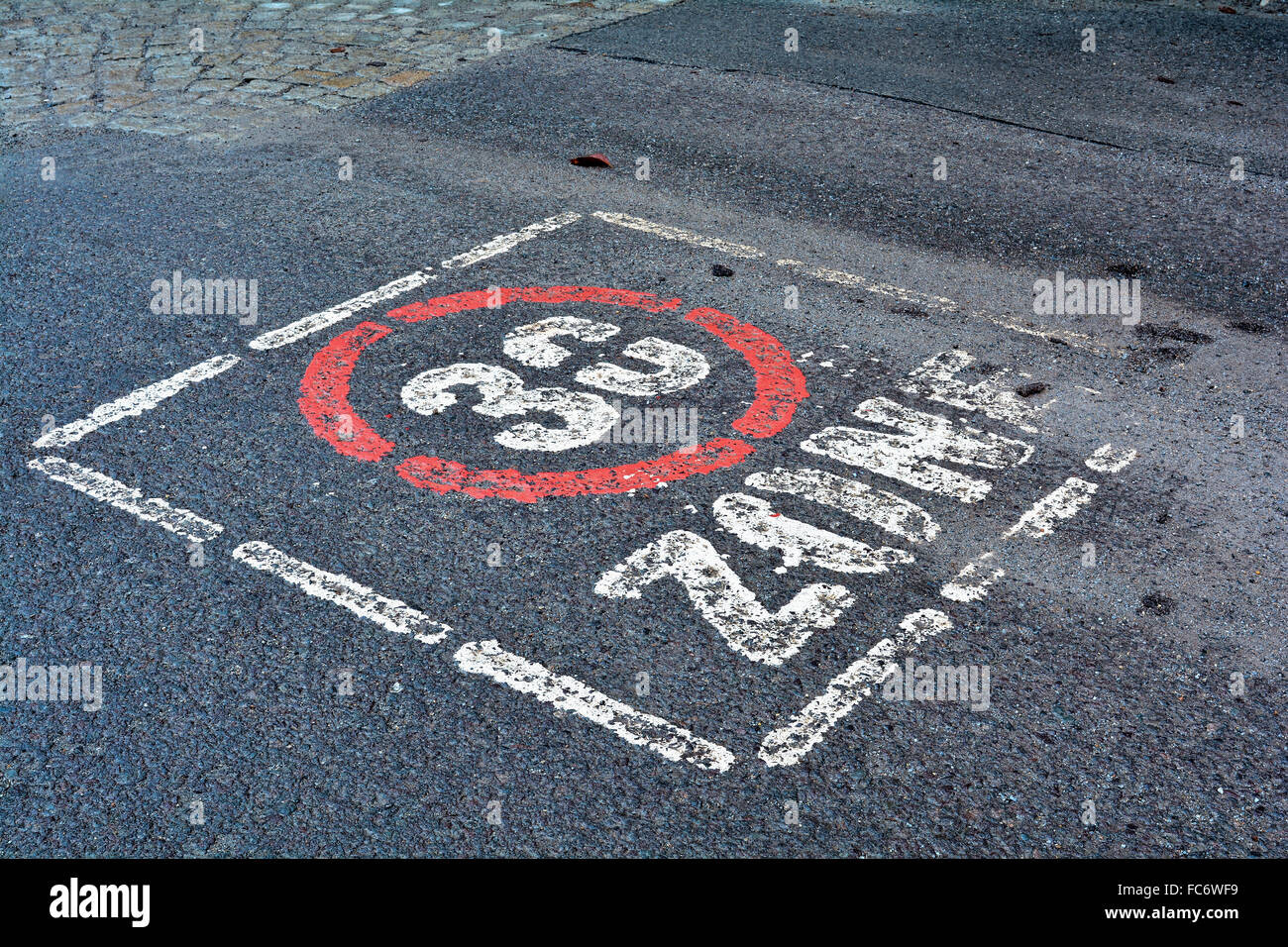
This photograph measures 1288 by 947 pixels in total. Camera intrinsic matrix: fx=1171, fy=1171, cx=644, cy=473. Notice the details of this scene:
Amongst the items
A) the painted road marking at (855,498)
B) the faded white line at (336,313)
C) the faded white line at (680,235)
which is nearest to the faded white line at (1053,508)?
the painted road marking at (855,498)

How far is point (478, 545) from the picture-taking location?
405cm

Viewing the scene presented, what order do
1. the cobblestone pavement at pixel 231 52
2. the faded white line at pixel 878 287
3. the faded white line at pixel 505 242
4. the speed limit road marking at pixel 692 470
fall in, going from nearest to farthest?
the speed limit road marking at pixel 692 470 < the faded white line at pixel 878 287 < the faded white line at pixel 505 242 < the cobblestone pavement at pixel 231 52

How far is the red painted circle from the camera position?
173 inches

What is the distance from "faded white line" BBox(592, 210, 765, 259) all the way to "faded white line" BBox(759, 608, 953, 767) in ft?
10.0

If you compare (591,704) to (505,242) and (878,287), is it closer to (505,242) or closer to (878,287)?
(878,287)

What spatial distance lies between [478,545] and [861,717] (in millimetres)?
1453

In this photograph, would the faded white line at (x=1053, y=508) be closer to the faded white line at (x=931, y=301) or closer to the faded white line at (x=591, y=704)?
the faded white line at (x=931, y=301)

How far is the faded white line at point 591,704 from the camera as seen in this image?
128 inches

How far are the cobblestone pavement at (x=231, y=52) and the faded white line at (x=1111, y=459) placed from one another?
246 inches

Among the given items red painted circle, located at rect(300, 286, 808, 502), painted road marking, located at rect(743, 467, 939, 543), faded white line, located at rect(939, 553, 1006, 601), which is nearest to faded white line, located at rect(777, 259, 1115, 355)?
red painted circle, located at rect(300, 286, 808, 502)

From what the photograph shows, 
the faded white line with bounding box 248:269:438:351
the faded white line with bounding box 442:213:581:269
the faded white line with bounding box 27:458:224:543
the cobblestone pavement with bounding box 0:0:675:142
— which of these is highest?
the cobblestone pavement with bounding box 0:0:675:142

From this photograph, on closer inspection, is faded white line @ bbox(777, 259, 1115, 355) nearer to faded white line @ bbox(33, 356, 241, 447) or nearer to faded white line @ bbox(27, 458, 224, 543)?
faded white line @ bbox(33, 356, 241, 447)

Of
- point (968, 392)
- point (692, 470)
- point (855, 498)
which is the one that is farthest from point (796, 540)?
point (968, 392)

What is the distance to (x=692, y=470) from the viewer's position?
14.6 feet
